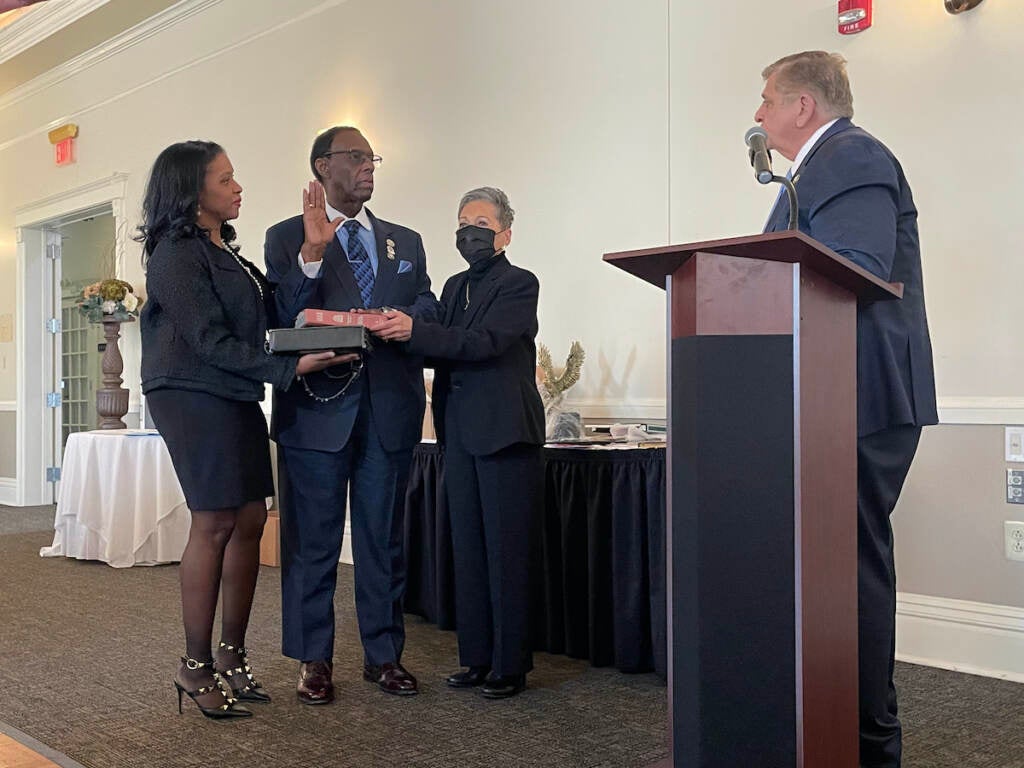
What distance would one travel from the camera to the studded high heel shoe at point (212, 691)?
2.50m

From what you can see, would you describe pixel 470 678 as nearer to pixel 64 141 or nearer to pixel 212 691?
pixel 212 691

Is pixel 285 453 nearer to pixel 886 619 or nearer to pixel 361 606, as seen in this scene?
pixel 361 606

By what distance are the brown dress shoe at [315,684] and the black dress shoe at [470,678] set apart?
0.34 m

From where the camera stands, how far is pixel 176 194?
254 cm

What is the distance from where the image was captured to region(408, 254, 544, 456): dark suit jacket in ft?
8.66

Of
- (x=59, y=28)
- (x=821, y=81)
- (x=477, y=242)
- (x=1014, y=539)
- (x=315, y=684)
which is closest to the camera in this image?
(x=821, y=81)

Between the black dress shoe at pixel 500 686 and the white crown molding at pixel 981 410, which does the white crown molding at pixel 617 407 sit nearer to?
the white crown molding at pixel 981 410

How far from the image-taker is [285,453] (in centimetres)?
267

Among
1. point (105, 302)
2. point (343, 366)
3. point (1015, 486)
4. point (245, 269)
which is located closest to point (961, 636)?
point (1015, 486)

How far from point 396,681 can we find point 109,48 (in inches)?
245

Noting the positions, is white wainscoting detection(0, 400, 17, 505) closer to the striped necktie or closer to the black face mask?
the striped necktie

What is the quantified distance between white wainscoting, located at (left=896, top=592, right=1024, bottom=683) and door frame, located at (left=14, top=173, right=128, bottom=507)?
285 inches

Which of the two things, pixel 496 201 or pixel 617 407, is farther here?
pixel 617 407

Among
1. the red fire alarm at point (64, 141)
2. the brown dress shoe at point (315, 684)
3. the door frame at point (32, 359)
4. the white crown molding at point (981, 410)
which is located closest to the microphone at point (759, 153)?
the brown dress shoe at point (315, 684)
